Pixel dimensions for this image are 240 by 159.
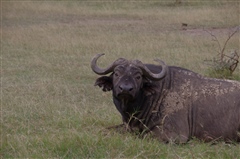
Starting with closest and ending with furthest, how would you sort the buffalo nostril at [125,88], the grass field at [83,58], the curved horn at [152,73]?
1. the grass field at [83,58]
2. the buffalo nostril at [125,88]
3. the curved horn at [152,73]

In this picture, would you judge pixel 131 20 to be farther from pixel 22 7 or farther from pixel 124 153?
pixel 124 153

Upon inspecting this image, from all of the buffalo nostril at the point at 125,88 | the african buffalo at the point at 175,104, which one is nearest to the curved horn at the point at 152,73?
the african buffalo at the point at 175,104

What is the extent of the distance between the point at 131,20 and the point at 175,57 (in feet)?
32.8

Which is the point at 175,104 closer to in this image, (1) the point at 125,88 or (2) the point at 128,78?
(2) the point at 128,78

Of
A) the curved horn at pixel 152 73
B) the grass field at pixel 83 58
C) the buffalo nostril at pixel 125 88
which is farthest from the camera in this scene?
the curved horn at pixel 152 73

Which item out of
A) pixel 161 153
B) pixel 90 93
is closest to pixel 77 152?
pixel 161 153

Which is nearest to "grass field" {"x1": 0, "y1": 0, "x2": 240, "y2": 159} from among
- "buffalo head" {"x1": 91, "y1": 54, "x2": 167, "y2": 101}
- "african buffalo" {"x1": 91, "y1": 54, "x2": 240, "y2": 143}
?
"african buffalo" {"x1": 91, "y1": 54, "x2": 240, "y2": 143}

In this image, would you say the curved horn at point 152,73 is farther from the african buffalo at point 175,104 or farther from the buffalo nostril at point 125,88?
the buffalo nostril at point 125,88

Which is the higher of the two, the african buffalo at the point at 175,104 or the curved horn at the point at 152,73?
the curved horn at the point at 152,73

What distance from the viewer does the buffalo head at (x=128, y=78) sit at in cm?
620

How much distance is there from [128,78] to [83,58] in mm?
8379

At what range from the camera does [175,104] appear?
268 inches

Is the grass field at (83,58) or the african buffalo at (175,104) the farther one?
the african buffalo at (175,104)

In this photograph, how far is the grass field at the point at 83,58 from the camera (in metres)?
5.80
